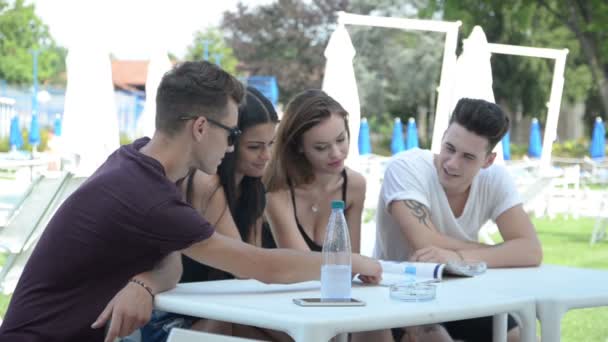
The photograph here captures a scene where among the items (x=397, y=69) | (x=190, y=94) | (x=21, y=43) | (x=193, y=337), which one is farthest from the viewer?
(x=21, y=43)

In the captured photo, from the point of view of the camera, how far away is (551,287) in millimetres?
2904

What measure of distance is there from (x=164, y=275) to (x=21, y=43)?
55190mm

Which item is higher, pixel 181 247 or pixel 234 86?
pixel 234 86

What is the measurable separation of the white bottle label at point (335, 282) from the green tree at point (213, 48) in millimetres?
43483

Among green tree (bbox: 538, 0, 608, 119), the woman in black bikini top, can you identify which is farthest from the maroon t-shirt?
green tree (bbox: 538, 0, 608, 119)

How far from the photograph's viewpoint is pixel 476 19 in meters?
22.4

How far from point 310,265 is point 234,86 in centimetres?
59

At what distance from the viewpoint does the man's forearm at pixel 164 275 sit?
254 centimetres

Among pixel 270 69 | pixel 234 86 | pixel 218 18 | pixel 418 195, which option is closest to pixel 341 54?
pixel 418 195

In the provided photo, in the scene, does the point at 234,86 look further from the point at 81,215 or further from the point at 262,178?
the point at 262,178

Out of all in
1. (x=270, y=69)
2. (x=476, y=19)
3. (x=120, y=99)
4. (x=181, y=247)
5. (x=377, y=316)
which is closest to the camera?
(x=377, y=316)

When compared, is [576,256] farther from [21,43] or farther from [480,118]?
[21,43]

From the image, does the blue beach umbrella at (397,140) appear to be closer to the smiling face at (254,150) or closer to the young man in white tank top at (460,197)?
the young man in white tank top at (460,197)

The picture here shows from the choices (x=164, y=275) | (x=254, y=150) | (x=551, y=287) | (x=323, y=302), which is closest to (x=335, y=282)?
(x=323, y=302)
